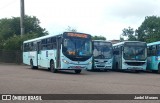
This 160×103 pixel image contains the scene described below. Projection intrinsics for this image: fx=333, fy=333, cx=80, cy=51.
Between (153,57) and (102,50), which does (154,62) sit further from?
(102,50)

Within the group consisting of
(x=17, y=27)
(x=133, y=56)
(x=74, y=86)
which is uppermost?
(x=17, y=27)

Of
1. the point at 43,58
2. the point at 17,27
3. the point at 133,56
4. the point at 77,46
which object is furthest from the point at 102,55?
the point at 17,27

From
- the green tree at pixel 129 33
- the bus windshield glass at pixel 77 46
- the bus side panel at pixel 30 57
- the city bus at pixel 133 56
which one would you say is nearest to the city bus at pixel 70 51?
the bus windshield glass at pixel 77 46

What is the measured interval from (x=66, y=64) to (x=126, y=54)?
798cm

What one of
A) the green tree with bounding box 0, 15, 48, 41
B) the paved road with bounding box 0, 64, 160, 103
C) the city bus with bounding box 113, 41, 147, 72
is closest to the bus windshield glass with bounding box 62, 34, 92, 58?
the paved road with bounding box 0, 64, 160, 103

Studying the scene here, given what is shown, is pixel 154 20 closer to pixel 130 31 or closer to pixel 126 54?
pixel 130 31

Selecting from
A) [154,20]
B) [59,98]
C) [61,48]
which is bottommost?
[59,98]

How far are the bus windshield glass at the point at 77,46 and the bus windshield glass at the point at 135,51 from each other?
6162 mm

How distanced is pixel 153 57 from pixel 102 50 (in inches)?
186

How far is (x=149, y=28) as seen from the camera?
245ft

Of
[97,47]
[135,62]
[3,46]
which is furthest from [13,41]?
[135,62]

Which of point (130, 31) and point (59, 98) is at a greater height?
point (130, 31)

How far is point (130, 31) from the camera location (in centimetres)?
8350

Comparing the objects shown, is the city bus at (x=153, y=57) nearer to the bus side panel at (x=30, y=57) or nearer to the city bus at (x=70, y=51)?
the city bus at (x=70, y=51)
